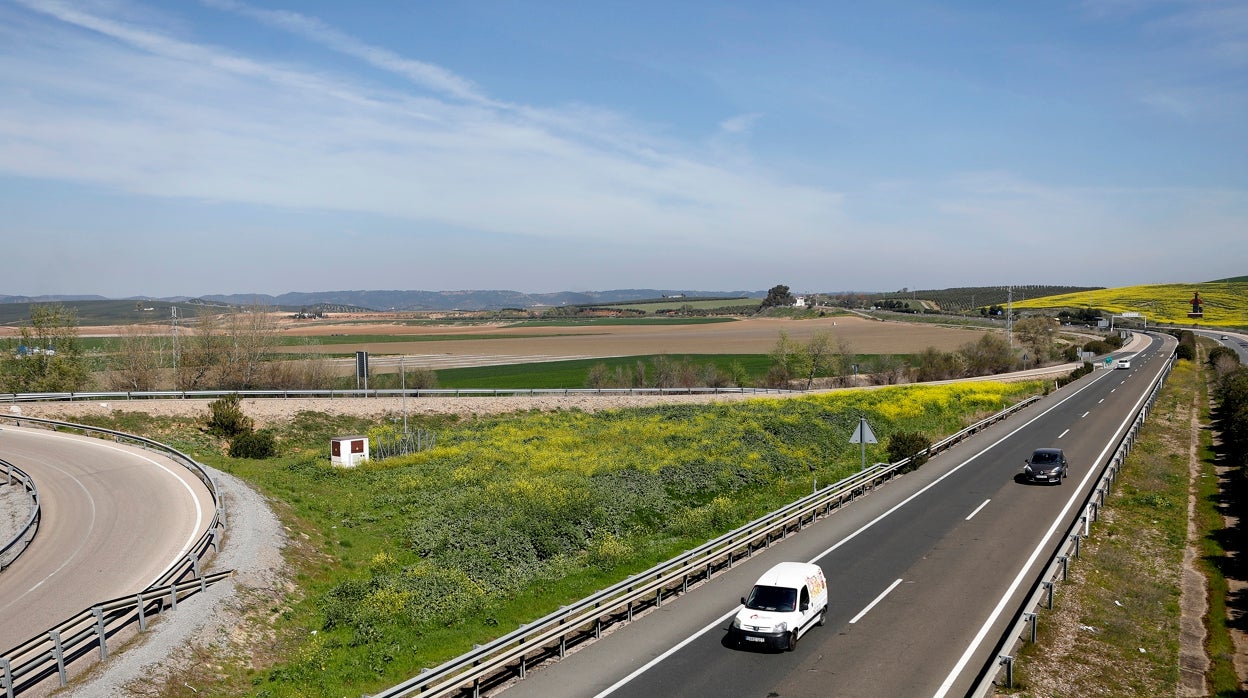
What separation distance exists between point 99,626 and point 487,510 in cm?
1550

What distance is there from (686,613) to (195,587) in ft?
36.6

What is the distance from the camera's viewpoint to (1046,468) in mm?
31094

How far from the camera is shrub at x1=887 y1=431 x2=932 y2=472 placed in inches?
1379

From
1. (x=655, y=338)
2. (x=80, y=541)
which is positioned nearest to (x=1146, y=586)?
(x=80, y=541)

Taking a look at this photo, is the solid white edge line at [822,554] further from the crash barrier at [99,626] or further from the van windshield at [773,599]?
the crash barrier at [99,626]

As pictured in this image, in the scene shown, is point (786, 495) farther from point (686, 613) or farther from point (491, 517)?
point (686, 613)

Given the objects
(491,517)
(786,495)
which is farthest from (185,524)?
(786,495)

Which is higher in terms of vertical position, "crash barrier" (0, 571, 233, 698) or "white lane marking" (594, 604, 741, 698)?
"crash barrier" (0, 571, 233, 698)

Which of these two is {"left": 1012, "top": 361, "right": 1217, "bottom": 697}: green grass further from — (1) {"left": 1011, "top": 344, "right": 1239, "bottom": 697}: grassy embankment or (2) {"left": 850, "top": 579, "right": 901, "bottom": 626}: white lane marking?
(2) {"left": 850, "top": 579, "right": 901, "bottom": 626}: white lane marking

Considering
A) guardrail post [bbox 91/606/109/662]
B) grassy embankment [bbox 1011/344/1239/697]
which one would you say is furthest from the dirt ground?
guardrail post [bbox 91/606/109/662]

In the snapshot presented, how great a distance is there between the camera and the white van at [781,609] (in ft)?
50.6

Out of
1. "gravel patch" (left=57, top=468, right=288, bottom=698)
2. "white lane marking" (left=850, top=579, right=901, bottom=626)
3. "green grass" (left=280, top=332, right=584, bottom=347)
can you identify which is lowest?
"white lane marking" (left=850, top=579, right=901, bottom=626)

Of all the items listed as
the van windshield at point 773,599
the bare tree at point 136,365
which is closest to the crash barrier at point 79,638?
the van windshield at point 773,599

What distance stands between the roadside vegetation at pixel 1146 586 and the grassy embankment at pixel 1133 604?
30mm
